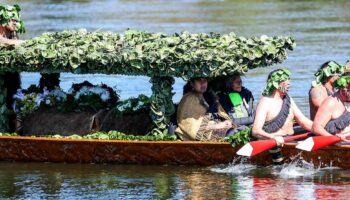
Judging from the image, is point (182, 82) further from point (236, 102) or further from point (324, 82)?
point (324, 82)

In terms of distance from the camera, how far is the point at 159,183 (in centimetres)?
2002

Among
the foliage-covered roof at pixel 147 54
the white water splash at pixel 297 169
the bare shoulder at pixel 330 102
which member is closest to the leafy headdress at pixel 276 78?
the foliage-covered roof at pixel 147 54

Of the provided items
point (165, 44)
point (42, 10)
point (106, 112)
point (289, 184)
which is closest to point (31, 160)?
point (106, 112)

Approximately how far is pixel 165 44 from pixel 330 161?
2960 mm

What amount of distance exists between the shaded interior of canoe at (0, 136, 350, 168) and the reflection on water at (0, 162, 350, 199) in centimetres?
12

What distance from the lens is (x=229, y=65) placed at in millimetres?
20062

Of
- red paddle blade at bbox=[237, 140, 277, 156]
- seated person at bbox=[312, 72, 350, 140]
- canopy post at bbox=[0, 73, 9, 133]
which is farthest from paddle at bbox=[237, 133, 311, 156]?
canopy post at bbox=[0, 73, 9, 133]

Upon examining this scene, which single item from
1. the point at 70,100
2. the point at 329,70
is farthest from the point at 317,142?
the point at 70,100

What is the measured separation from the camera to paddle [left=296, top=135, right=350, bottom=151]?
19484 millimetres

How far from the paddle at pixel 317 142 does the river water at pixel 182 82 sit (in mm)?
484

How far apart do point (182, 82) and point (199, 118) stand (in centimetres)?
1057

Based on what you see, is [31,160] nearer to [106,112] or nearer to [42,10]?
[106,112]

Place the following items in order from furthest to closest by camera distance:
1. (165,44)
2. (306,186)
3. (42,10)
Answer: (42,10) → (165,44) → (306,186)

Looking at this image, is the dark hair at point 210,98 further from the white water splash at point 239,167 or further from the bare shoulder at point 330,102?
the bare shoulder at point 330,102
